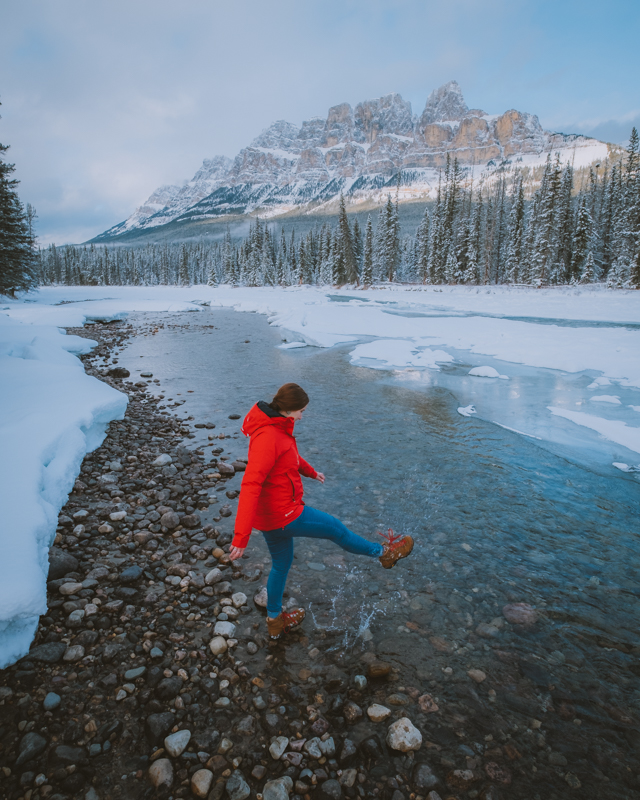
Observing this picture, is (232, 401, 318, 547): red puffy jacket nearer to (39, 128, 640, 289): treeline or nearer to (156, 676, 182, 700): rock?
(156, 676, 182, 700): rock

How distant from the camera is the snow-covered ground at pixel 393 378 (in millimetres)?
3512

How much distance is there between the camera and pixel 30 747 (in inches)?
88.6

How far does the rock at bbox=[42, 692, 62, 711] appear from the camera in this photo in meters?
2.50

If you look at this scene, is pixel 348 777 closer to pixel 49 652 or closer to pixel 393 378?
pixel 49 652

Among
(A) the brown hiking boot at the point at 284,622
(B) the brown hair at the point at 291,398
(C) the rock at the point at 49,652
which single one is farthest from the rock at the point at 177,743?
(B) the brown hair at the point at 291,398

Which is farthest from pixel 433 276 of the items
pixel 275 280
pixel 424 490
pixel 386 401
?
pixel 424 490

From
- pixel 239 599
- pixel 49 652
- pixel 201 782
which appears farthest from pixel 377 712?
pixel 49 652

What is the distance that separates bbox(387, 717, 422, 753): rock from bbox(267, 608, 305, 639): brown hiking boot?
1.09 metres

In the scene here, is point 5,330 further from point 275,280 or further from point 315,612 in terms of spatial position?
point 275,280

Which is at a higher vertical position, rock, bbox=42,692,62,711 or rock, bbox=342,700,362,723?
rock, bbox=42,692,62,711

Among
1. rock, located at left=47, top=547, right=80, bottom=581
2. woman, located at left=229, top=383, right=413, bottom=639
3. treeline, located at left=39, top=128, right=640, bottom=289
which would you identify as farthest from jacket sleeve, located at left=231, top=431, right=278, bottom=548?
treeline, located at left=39, top=128, right=640, bottom=289

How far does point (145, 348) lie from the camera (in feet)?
63.5

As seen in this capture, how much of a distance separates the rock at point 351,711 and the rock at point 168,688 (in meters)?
1.19

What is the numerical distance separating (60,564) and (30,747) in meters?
1.81
